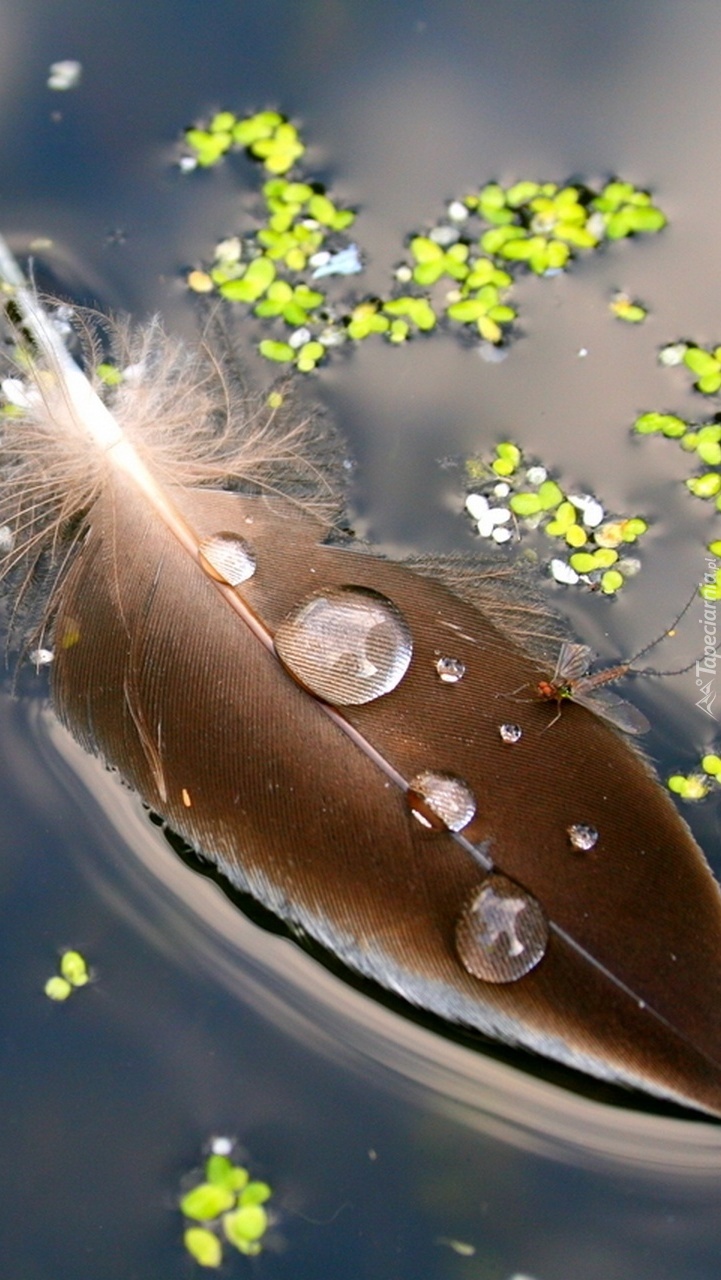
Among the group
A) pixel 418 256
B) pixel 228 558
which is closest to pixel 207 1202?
pixel 228 558

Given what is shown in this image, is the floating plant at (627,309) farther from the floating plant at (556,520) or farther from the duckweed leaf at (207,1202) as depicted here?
the duckweed leaf at (207,1202)

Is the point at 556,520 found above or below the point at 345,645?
above

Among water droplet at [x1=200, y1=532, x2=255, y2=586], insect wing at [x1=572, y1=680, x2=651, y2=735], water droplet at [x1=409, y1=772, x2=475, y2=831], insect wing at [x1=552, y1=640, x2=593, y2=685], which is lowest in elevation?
water droplet at [x1=409, y1=772, x2=475, y2=831]

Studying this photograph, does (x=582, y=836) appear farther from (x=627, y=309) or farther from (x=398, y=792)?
(x=627, y=309)

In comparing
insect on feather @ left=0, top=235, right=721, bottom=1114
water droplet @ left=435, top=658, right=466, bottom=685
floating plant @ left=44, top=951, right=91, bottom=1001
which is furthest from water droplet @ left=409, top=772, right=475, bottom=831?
floating plant @ left=44, top=951, right=91, bottom=1001

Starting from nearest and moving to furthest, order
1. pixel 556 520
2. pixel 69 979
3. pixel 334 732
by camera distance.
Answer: pixel 334 732, pixel 69 979, pixel 556 520

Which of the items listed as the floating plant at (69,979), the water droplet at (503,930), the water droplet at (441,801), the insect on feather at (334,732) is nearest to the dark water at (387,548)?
the floating plant at (69,979)

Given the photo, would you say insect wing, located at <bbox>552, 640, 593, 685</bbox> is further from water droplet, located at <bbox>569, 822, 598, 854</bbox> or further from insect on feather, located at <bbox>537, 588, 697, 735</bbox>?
water droplet, located at <bbox>569, 822, 598, 854</bbox>
